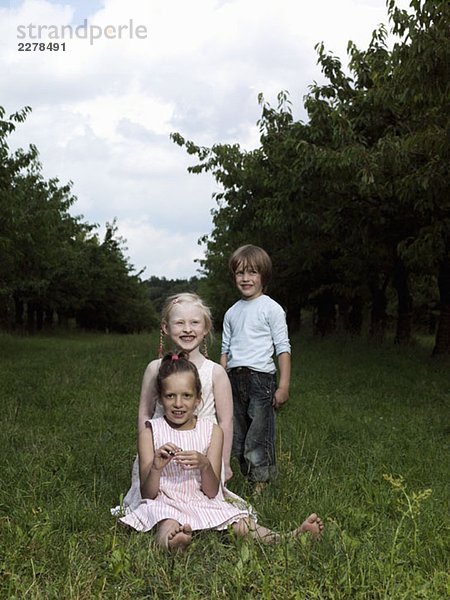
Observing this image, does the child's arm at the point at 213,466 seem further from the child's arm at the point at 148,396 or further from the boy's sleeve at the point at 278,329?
the boy's sleeve at the point at 278,329

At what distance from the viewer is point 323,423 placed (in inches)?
304

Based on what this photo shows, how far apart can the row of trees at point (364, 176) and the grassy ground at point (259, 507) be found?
392 cm

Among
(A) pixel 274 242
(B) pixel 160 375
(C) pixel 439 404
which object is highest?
(A) pixel 274 242

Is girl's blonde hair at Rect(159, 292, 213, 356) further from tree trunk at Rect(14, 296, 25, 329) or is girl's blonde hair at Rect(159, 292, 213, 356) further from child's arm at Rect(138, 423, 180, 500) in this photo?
tree trunk at Rect(14, 296, 25, 329)

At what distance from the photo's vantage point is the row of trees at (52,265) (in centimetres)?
1819

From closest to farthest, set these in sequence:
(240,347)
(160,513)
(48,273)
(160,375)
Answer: (160,513)
(160,375)
(240,347)
(48,273)

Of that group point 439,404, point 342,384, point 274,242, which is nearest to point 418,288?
point 274,242

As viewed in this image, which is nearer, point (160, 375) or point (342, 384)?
point (160, 375)

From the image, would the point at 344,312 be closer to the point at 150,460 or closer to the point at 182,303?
the point at 182,303

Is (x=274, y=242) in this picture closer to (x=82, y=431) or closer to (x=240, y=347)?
(x=82, y=431)

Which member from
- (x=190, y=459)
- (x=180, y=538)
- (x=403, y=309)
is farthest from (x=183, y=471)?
(x=403, y=309)

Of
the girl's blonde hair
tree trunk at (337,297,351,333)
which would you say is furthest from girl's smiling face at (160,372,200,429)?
tree trunk at (337,297,351,333)

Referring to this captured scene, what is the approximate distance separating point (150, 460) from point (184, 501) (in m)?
0.30

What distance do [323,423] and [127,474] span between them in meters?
2.97
